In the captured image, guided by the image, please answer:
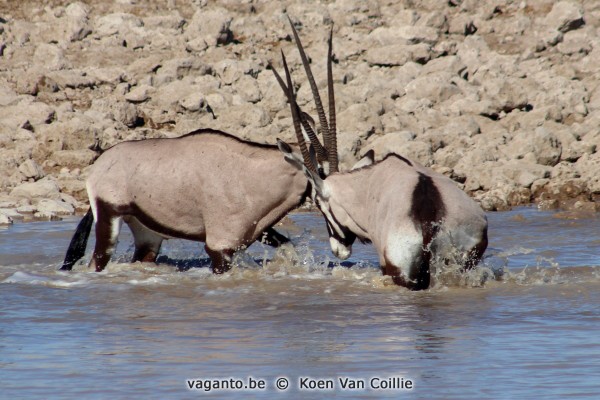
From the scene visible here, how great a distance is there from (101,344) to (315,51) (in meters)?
12.6

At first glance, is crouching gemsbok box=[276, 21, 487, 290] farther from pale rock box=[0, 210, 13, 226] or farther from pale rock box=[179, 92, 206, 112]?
pale rock box=[179, 92, 206, 112]

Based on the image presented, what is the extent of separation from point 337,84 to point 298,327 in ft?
34.4

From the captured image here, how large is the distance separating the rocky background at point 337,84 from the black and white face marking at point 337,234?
192 inches

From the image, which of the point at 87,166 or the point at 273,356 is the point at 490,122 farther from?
the point at 273,356

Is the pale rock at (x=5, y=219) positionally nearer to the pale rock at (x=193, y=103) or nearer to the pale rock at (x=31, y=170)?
the pale rock at (x=31, y=170)

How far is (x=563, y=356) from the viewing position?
18.7 feet

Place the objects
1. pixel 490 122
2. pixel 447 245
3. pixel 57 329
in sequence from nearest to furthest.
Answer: pixel 57 329
pixel 447 245
pixel 490 122

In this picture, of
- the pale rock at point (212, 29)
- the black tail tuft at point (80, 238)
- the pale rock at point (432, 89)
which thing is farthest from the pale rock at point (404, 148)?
the black tail tuft at point (80, 238)

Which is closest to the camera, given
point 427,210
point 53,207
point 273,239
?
point 427,210

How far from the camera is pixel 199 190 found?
8.61 m

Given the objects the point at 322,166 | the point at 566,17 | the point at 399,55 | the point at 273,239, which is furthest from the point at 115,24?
the point at 322,166

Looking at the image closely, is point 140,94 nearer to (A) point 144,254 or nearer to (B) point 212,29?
(B) point 212,29

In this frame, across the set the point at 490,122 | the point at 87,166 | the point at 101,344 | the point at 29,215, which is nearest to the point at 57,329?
the point at 101,344

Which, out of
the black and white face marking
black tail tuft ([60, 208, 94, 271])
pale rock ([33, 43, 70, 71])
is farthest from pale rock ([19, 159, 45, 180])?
the black and white face marking
